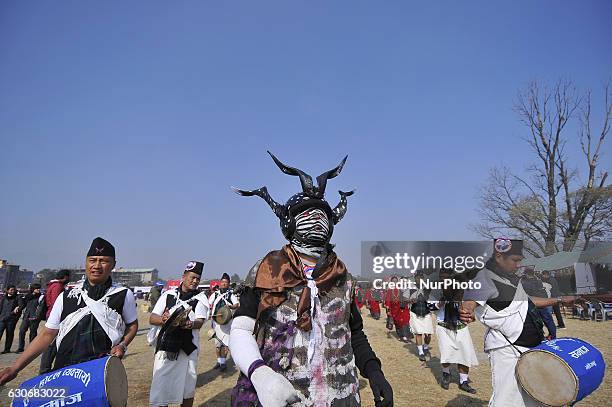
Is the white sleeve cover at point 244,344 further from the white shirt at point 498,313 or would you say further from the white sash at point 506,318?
the white sash at point 506,318

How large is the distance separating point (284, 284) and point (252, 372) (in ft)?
1.77

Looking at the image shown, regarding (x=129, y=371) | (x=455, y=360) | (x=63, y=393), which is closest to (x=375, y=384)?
(x=63, y=393)

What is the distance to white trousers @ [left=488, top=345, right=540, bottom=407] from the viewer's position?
13.3ft

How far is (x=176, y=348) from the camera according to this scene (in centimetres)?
544

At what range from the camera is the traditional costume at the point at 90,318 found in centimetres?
335

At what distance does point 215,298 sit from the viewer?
34.8 feet

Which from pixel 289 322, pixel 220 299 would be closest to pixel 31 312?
pixel 220 299

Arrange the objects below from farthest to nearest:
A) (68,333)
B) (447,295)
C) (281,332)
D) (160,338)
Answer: (447,295) < (160,338) < (68,333) < (281,332)

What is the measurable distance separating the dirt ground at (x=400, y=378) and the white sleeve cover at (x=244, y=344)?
5.32 meters

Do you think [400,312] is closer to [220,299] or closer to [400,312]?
[400,312]

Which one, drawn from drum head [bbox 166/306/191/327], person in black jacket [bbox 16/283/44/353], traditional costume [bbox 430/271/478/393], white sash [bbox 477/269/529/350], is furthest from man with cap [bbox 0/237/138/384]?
person in black jacket [bbox 16/283/44/353]

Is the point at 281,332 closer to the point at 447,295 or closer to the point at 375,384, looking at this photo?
the point at 375,384

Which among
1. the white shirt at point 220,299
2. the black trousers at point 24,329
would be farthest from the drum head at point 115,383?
the black trousers at point 24,329

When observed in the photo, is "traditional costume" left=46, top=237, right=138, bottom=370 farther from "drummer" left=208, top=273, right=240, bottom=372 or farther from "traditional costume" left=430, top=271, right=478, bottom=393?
"traditional costume" left=430, top=271, right=478, bottom=393
